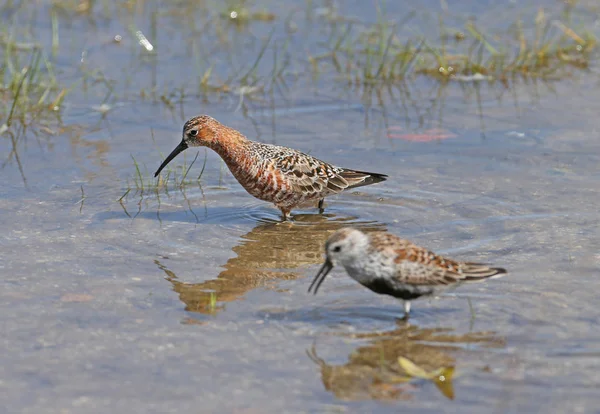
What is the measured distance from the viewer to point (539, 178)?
11.0 meters

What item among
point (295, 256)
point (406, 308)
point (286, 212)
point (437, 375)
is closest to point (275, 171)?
point (286, 212)

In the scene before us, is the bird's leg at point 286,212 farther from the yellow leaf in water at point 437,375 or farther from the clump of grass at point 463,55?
the yellow leaf in water at point 437,375

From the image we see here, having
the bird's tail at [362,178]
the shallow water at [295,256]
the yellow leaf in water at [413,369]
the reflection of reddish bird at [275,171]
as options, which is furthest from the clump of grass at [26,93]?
the yellow leaf in water at [413,369]

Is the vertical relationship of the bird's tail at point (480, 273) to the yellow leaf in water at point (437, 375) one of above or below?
above

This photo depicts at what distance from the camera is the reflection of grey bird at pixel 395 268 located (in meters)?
7.42

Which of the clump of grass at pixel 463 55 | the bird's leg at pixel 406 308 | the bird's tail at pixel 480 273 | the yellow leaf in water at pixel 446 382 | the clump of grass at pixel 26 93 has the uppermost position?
the clump of grass at pixel 463 55

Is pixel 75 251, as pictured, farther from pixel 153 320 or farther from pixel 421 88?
pixel 421 88

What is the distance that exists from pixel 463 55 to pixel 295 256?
6.35m

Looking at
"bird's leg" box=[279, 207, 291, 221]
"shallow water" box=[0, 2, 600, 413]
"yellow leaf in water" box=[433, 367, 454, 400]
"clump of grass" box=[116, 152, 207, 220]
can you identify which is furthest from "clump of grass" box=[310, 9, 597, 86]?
"yellow leaf in water" box=[433, 367, 454, 400]

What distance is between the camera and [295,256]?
367 inches

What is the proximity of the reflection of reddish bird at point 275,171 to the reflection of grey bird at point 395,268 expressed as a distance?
2993mm

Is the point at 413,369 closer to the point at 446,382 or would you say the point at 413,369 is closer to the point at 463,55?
the point at 446,382

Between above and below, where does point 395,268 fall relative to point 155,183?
above

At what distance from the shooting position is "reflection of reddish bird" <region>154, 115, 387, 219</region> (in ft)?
34.4
